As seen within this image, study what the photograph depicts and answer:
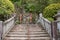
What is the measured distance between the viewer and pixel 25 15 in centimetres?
2077

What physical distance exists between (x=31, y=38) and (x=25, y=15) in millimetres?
10914

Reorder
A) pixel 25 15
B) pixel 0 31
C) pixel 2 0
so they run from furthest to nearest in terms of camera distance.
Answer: pixel 25 15, pixel 2 0, pixel 0 31

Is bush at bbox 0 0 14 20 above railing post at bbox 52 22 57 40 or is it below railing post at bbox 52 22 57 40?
above

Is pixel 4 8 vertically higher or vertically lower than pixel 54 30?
higher

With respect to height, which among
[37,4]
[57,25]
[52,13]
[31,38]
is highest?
[37,4]

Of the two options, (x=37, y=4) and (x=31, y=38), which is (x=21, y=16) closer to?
(x=37, y=4)

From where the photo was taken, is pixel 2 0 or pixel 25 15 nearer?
pixel 2 0

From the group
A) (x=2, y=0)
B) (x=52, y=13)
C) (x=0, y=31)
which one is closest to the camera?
(x=0, y=31)

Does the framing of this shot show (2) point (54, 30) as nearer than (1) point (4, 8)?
Yes

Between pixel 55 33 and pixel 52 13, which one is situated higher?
pixel 52 13

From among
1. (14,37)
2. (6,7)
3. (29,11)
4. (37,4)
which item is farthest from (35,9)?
(14,37)

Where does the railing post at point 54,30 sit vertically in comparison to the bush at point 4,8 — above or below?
below

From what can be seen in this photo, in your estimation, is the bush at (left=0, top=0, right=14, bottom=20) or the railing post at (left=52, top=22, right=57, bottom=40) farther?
the bush at (left=0, top=0, right=14, bottom=20)

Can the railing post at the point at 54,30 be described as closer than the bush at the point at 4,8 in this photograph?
Yes
